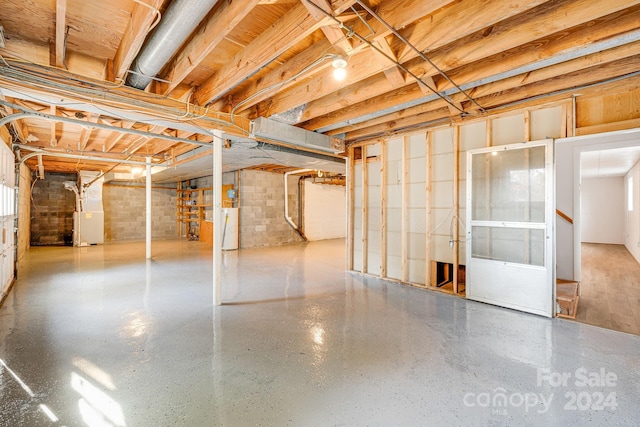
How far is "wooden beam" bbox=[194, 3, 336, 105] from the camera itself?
1975mm

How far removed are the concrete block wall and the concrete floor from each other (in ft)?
14.1

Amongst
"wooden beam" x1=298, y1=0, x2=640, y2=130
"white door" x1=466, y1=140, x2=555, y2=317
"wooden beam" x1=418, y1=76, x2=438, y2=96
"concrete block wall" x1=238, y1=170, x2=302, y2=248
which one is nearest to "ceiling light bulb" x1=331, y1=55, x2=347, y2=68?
"wooden beam" x1=298, y1=0, x2=640, y2=130

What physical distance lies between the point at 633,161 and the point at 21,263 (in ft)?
42.9

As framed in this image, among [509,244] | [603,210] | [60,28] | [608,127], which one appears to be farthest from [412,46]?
[603,210]

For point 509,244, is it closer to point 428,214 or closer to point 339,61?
point 428,214

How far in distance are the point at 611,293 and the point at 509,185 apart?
230 cm

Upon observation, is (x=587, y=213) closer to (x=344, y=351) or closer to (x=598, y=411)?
(x=598, y=411)

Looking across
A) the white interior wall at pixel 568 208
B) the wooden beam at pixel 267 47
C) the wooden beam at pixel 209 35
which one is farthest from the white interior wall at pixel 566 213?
the wooden beam at pixel 209 35

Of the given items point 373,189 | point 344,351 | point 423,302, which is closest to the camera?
point 344,351

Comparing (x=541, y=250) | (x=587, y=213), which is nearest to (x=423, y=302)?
(x=541, y=250)

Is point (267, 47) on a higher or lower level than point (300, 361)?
higher

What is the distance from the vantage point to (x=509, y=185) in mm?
3402

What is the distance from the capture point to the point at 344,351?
235 cm

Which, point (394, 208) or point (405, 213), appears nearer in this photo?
point (405, 213)
